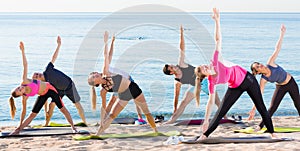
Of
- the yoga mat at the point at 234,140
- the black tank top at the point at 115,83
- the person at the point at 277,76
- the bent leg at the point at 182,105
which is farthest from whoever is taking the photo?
the bent leg at the point at 182,105

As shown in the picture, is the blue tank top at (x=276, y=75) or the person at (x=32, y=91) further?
the person at (x=32, y=91)

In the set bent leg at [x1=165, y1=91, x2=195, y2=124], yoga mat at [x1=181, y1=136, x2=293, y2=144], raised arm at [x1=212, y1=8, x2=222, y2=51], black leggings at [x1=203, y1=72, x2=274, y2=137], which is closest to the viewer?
raised arm at [x1=212, y1=8, x2=222, y2=51]

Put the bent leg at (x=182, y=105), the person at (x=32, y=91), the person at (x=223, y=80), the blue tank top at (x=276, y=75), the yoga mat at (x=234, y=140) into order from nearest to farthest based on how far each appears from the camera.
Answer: the person at (x=223, y=80), the yoga mat at (x=234, y=140), the blue tank top at (x=276, y=75), the person at (x=32, y=91), the bent leg at (x=182, y=105)

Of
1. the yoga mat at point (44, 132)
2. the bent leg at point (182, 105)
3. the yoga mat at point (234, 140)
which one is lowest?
the yoga mat at point (44, 132)

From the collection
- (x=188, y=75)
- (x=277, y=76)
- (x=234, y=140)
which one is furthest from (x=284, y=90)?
(x=188, y=75)

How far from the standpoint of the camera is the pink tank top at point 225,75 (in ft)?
24.1

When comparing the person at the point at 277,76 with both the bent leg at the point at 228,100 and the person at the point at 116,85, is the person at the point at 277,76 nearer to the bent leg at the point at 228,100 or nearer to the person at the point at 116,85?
the bent leg at the point at 228,100

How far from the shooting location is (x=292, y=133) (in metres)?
8.94

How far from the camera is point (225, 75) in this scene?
7422 mm

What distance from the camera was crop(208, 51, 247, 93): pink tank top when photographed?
7.35 m

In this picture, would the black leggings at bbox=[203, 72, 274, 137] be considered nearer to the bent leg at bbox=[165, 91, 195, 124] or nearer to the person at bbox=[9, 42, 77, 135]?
the bent leg at bbox=[165, 91, 195, 124]

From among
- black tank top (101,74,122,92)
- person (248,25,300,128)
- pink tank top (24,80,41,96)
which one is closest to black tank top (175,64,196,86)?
person (248,25,300,128)

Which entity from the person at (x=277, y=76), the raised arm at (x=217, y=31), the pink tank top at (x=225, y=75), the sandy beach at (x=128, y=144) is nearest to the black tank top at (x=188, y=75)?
the sandy beach at (x=128, y=144)

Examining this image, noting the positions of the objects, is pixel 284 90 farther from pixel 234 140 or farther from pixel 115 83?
pixel 115 83
